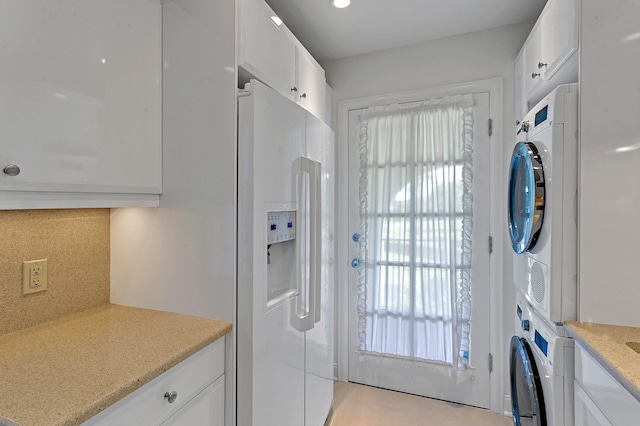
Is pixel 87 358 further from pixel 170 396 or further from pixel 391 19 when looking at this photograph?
pixel 391 19

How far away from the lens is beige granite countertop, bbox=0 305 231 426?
2.47ft

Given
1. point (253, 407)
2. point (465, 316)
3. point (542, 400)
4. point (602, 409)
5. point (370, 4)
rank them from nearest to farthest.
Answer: point (602, 409), point (253, 407), point (542, 400), point (370, 4), point (465, 316)

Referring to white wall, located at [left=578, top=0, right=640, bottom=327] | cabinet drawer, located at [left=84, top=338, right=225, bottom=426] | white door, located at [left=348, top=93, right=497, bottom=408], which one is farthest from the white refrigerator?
white wall, located at [left=578, top=0, right=640, bottom=327]

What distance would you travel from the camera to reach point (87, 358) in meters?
0.98

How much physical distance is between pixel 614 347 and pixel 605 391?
0.47 ft

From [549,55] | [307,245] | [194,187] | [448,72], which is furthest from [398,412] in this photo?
[448,72]

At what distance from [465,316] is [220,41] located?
2.20m

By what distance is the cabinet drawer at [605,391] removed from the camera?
889 millimetres

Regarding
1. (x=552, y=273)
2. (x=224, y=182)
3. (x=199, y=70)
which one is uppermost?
(x=199, y=70)

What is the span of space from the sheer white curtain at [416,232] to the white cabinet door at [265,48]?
97cm

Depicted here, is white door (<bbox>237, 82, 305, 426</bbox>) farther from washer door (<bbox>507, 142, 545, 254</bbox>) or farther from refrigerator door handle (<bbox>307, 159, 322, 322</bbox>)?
washer door (<bbox>507, 142, 545, 254</bbox>)

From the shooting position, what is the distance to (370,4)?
1.89m

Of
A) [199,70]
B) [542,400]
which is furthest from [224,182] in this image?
[542,400]

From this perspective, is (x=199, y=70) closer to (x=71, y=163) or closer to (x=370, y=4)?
(x=71, y=163)
